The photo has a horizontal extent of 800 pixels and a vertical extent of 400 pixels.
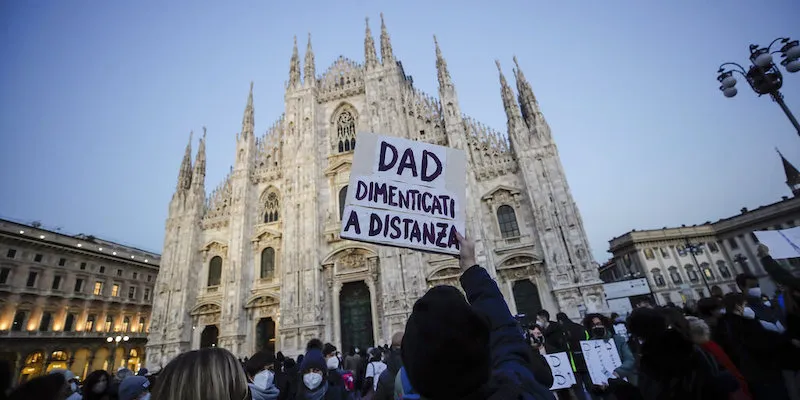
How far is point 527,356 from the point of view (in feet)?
5.53

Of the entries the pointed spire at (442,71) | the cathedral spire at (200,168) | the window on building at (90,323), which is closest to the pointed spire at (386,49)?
the pointed spire at (442,71)

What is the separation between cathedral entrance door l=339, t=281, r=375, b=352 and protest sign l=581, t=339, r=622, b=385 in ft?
44.5

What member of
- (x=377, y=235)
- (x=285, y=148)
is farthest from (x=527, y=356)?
(x=285, y=148)

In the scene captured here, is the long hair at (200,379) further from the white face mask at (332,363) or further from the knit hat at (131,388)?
the white face mask at (332,363)

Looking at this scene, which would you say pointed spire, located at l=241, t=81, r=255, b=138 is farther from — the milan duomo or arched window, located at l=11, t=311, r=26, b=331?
arched window, located at l=11, t=311, r=26, b=331

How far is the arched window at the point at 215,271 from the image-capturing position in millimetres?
20234

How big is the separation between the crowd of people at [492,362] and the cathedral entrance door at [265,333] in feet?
46.2

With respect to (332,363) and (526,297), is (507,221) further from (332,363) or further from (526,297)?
(332,363)

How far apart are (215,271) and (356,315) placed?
926 cm

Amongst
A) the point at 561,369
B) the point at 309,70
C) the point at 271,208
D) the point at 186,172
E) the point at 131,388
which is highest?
the point at 309,70

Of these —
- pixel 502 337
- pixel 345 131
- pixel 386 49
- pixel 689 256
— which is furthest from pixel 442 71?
pixel 689 256

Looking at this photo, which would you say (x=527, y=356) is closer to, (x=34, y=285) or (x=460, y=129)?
(x=460, y=129)

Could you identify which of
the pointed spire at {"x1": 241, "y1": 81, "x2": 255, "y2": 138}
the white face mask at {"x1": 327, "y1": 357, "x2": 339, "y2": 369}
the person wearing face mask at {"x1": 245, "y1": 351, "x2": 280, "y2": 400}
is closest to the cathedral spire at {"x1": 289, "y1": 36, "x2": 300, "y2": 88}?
the pointed spire at {"x1": 241, "y1": 81, "x2": 255, "y2": 138}

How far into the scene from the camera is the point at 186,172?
22703mm
